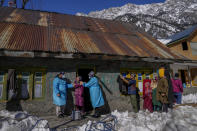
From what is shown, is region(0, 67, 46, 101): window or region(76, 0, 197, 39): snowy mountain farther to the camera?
region(76, 0, 197, 39): snowy mountain

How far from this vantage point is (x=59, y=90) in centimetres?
516

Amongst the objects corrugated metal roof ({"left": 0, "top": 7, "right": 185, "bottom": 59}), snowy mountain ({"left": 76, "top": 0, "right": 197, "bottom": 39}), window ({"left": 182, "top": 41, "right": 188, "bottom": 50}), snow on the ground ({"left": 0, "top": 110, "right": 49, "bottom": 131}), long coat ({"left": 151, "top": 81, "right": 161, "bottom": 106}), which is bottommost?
snow on the ground ({"left": 0, "top": 110, "right": 49, "bottom": 131})

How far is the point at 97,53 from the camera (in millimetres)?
5688

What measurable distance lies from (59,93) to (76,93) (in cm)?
67

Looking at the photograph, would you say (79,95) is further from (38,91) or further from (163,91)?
(163,91)

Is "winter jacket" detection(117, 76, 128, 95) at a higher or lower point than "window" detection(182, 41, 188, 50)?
lower

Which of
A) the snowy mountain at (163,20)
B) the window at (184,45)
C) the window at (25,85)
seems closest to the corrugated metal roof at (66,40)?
the window at (25,85)

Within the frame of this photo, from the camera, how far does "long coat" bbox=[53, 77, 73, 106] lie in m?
5.05

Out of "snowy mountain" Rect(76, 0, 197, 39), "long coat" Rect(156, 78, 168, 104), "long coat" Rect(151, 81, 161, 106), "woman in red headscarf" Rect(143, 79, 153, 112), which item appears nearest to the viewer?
"long coat" Rect(156, 78, 168, 104)

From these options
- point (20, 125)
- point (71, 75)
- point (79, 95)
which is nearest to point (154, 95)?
point (79, 95)

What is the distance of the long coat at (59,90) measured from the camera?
16.6ft

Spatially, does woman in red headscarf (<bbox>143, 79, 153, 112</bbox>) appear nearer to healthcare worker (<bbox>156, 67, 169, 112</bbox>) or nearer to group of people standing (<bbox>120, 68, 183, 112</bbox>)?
group of people standing (<bbox>120, 68, 183, 112</bbox>)

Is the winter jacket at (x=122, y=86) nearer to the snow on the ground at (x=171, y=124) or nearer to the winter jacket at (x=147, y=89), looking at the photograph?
the winter jacket at (x=147, y=89)

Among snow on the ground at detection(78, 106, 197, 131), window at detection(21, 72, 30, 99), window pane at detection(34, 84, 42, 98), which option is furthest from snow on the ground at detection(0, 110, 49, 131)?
window pane at detection(34, 84, 42, 98)
